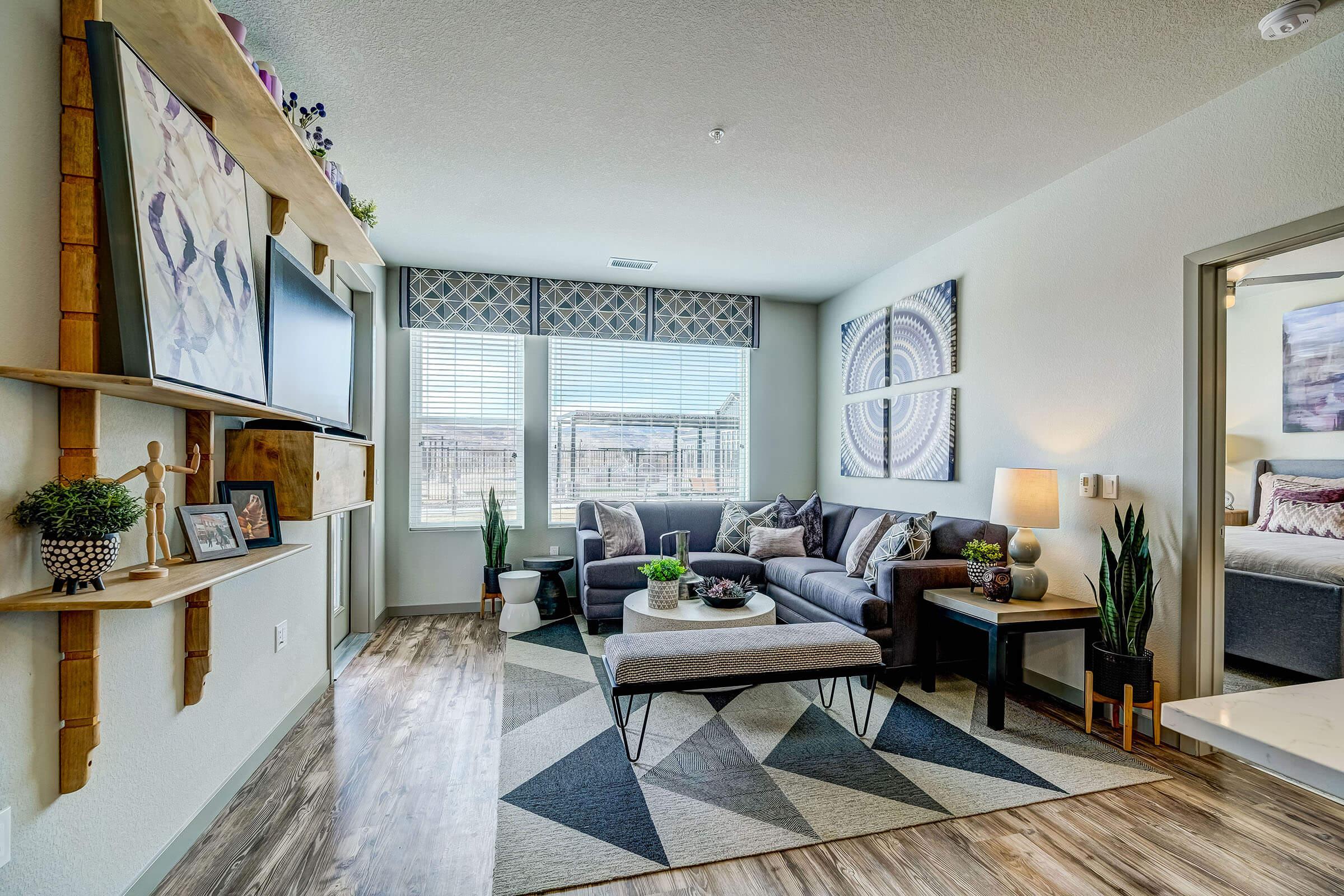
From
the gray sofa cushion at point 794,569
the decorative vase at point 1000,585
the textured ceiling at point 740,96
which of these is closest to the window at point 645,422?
the gray sofa cushion at point 794,569

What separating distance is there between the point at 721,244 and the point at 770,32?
6.95 ft

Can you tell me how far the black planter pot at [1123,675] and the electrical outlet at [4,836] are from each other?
137 inches

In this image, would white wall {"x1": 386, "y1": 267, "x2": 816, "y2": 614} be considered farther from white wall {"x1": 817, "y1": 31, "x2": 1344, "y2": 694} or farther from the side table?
the side table

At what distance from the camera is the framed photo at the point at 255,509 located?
2105 mm

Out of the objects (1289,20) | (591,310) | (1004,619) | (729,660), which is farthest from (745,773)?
(591,310)

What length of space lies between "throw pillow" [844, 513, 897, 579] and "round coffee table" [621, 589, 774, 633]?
657mm

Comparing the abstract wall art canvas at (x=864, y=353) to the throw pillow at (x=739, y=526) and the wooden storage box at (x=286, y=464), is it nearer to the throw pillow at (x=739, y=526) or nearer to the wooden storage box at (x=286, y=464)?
the throw pillow at (x=739, y=526)

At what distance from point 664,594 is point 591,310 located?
271cm

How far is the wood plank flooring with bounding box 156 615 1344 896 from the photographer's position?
175 centimetres

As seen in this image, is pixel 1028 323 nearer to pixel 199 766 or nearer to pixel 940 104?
pixel 940 104

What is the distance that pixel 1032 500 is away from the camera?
2.99 m

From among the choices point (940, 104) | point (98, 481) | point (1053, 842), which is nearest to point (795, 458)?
point (940, 104)

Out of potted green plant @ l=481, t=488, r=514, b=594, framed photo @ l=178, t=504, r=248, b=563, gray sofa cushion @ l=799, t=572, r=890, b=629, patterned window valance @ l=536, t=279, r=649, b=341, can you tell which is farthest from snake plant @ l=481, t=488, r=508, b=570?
framed photo @ l=178, t=504, r=248, b=563

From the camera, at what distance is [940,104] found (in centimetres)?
251
